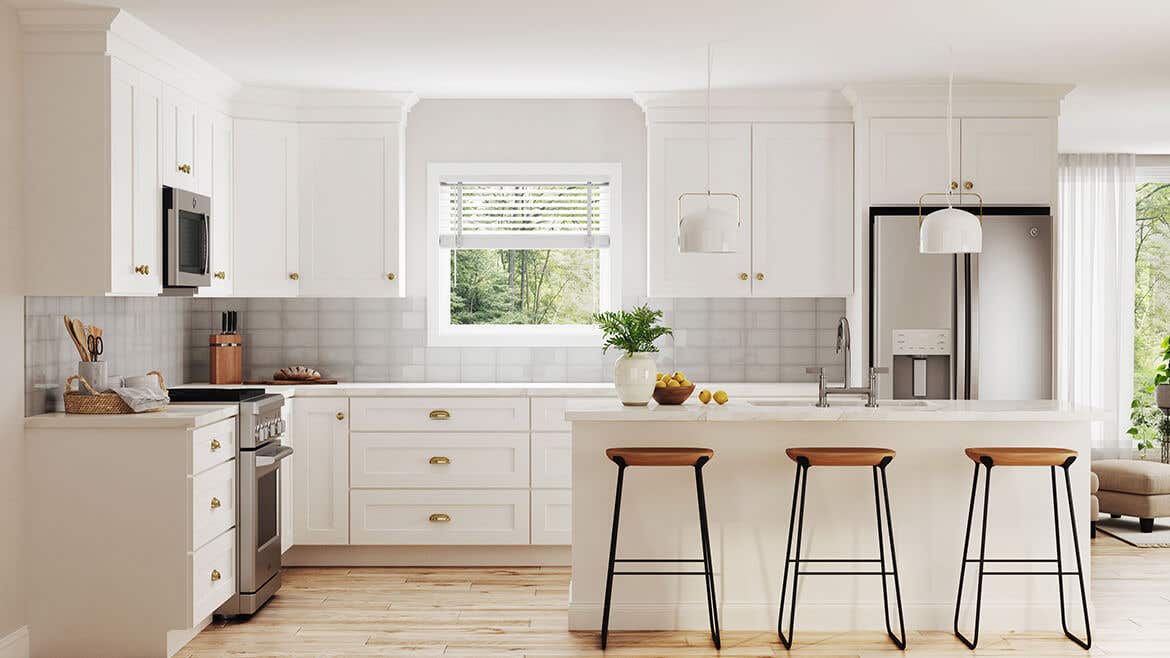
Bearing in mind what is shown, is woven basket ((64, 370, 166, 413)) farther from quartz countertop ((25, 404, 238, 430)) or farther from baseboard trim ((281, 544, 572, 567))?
baseboard trim ((281, 544, 572, 567))

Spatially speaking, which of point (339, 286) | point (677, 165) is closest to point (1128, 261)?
point (677, 165)

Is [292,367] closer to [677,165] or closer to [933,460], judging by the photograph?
[677,165]

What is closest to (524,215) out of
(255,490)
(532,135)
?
(532,135)

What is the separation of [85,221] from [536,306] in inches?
103

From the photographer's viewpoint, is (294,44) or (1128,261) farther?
(1128,261)

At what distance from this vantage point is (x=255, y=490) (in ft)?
14.7

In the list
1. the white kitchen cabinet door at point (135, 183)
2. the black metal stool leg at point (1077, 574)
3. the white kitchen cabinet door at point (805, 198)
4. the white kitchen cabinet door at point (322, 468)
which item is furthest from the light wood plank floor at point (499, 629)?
the white kitchen cabinet door at point (805, 198)

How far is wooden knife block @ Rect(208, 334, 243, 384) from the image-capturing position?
5633mm

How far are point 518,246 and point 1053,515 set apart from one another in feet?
10.1

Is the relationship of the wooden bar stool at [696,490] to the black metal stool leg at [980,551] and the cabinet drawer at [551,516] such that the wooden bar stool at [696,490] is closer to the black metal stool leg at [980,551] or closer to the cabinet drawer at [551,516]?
the black metal stool leg at [980,551]

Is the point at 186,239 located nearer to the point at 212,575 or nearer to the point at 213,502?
the point at 213,502

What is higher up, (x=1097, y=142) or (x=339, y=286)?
(x=1097, y=142)

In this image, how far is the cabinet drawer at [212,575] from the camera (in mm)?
3967

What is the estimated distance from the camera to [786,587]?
4184 millimetres
